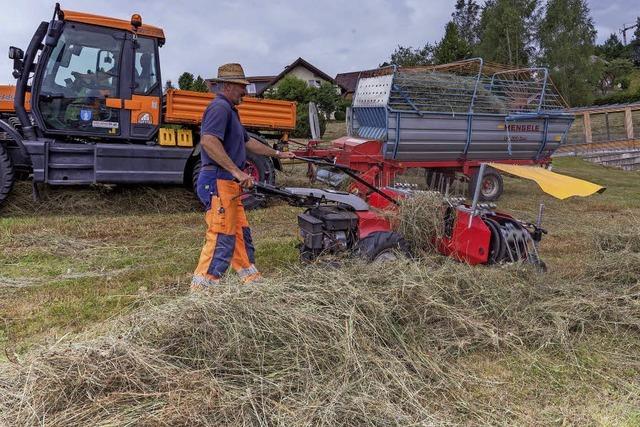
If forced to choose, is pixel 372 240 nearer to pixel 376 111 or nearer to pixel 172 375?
pixel 172 375

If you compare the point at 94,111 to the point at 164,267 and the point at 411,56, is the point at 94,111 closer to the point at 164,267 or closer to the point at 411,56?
the point at 164,267

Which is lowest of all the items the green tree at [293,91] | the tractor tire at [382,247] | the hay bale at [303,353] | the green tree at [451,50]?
the hay bale at [303,353]

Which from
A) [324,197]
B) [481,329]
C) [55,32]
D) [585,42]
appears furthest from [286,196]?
[585,42]

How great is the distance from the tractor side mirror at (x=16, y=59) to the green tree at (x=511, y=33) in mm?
32405

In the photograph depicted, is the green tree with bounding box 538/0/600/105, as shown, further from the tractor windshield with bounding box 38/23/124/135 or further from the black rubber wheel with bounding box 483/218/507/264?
the black rubber wheel with bounding box 483/218/507/264

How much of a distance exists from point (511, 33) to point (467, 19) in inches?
801

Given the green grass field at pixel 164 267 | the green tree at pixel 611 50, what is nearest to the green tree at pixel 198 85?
the green grass field at pixel 164 267

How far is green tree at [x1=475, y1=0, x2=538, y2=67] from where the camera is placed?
115ft

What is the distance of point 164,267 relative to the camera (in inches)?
201

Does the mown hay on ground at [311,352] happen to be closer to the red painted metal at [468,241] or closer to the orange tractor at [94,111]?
the red painted metal at [468,241]

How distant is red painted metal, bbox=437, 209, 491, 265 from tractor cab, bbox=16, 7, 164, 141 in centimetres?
477

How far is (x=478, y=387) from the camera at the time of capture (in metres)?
2.97

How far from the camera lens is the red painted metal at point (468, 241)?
4559 mm

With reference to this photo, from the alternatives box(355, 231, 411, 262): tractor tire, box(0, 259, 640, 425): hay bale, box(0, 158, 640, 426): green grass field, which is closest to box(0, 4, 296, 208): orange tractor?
box(0, 158, 640, 426): green grass field
